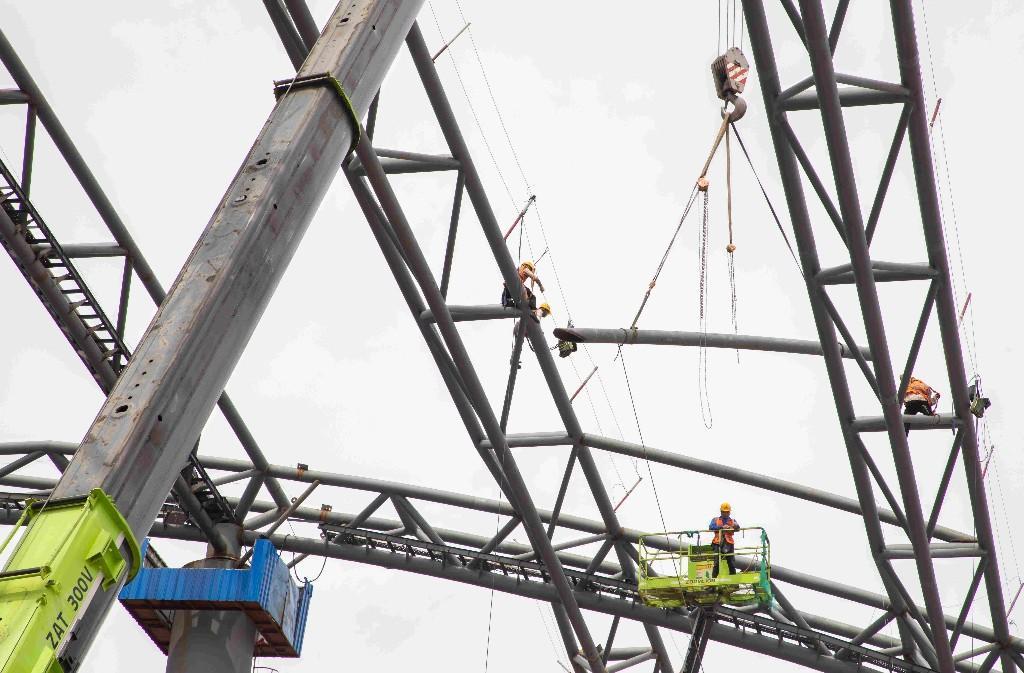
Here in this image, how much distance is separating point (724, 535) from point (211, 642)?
962 centimetres

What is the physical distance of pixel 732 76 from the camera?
782 inches

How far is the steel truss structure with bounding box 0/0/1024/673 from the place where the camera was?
928 centimetres

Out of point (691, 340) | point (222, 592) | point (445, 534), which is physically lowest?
point (222, 592)

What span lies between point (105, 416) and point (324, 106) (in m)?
3.30

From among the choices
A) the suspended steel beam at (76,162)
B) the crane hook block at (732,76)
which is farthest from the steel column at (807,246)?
the suspended steel beam at (76,162)

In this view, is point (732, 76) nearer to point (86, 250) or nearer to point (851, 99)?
point (851, 99)

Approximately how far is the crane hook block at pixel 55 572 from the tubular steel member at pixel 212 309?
2cm

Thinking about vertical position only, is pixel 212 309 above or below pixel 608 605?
below

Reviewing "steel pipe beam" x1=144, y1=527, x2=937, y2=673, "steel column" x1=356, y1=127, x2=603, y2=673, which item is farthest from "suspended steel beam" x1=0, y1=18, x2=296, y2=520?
"steel pipe beam" x1=144, y1=527, x2=937, y2=673

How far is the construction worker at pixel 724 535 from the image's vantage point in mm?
22969

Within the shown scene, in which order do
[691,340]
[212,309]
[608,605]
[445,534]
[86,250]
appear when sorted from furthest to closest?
[445,534] < [608,605] < [691,340] < [86,250] < [212,309]

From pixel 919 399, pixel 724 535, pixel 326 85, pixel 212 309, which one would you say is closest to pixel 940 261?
pixel 919 399

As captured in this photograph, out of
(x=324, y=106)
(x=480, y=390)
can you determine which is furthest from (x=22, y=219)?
(x=324, y=106)

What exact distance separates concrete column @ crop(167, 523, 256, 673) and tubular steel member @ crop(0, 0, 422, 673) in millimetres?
14219
